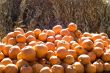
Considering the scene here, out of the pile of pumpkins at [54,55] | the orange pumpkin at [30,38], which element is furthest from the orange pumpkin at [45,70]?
the orange pumpkin at [30,38]

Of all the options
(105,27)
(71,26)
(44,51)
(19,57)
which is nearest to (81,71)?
(44,51)

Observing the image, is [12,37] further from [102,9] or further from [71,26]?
[102,9]

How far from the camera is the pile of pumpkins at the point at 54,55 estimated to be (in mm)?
2963

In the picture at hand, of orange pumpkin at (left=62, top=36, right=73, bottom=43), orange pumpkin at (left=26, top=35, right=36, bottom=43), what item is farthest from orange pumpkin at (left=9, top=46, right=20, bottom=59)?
orange pumpkin at (left=62, top=36, right=73, bottom=43)

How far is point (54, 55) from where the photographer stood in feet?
10.3

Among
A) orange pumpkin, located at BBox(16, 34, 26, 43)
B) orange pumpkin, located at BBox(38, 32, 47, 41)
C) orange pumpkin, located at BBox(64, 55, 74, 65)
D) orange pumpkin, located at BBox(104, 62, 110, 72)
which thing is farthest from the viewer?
orange pumpkin, located at BBox(38, 32, 47, 41)

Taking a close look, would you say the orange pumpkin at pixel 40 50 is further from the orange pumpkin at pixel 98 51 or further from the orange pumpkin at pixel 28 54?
the orange pumpkin at pixel 98 51

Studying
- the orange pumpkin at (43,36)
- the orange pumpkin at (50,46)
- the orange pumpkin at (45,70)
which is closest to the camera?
the orange pumpkin at (45,70)

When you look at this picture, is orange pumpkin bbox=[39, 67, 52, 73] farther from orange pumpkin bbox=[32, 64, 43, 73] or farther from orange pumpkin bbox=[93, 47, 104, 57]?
orange pumpkin bbox=[93, 47, 104, 57]

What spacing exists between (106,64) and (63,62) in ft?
1.40

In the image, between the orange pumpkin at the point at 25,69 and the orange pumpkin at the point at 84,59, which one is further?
the orange pumpkin at the point at 84,59

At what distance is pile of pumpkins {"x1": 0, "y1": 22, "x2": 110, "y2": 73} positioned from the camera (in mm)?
2963

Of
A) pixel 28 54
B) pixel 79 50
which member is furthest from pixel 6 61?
pixel 79 50

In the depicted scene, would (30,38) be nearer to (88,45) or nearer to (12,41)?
(12,41)
